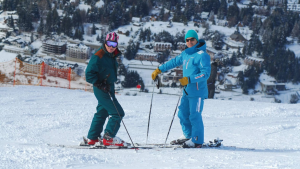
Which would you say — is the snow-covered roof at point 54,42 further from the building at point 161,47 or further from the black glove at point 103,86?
the black glove at point 103,86

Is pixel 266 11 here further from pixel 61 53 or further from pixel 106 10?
pixel 61 53

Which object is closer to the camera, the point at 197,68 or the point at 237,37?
the point at 197,68

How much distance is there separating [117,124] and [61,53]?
50.9 metres

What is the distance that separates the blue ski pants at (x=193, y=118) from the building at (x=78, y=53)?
46751 millimetres

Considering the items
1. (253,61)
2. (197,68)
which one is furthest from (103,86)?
(253,61)

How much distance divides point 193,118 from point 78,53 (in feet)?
157

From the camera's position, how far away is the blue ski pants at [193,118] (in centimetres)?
304

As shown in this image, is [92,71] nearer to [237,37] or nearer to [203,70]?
[203,70]

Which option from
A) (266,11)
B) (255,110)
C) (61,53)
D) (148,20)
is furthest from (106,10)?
(255,110)

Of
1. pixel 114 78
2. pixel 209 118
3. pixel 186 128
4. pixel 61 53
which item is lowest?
pixel 61 53

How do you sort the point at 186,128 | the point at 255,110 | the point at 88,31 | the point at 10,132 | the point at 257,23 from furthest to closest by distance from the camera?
the point at 257,23
the point at 88,31
the point at 255,110
the point at 10,132
the point at 186,128

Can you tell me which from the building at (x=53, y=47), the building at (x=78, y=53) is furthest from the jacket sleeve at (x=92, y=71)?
the building at (x=53, y=47)

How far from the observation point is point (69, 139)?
3.39 metres

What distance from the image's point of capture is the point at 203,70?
291cm
